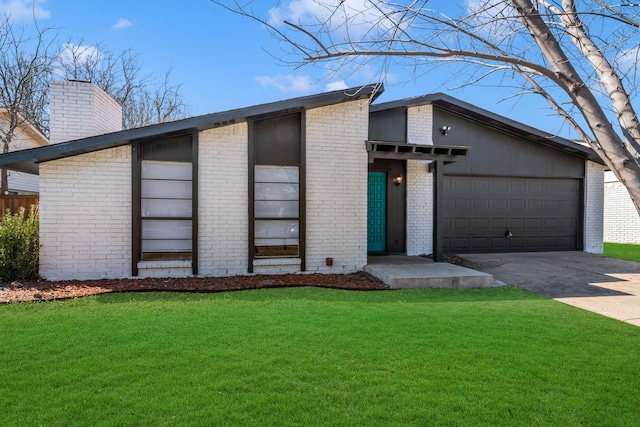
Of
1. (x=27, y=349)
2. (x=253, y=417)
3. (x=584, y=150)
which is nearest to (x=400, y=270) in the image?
(x=253, y=417)

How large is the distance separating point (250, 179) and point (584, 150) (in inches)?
406

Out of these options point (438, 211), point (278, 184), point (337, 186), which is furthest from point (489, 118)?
point (278, 184)

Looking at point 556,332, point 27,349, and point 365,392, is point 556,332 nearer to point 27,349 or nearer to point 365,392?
point 365,392

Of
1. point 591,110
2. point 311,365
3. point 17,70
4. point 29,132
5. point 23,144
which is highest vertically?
point 17,70

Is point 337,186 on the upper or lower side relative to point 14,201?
upper

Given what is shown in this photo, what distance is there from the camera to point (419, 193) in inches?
409

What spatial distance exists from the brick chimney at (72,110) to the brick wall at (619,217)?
19.3 metres

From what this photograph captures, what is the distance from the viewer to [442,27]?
3115 mm

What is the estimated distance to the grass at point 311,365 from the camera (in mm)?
2477

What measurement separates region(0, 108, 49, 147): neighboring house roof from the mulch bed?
11.7m

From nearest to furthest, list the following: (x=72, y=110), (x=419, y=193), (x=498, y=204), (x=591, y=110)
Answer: (x=591, y=110) < (x=72, y=110) < (x=419, y=193) < (x=498, y=204)

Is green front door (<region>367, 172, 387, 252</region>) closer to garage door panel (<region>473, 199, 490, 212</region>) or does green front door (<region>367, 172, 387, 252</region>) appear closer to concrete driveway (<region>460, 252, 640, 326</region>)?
concrete driveway (<region>460, 252, 640, 326</region>)

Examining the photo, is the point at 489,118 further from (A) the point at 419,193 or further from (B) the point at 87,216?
(B) the point at 87,216

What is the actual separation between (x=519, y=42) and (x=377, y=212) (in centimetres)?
685
